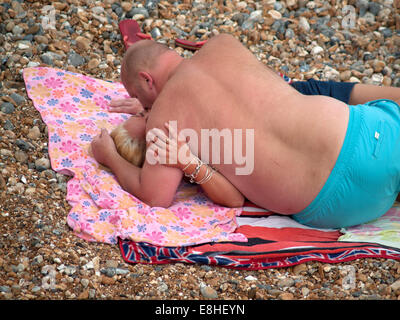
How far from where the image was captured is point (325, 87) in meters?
3.32

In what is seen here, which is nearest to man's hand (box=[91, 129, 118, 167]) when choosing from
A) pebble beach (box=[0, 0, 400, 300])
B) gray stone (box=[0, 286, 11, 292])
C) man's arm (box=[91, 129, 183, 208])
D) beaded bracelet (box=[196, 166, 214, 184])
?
man's arm (box=[91, 129, 183, 208])

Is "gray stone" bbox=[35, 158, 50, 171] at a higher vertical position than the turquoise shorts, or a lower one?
lower

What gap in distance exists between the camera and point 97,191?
281 centimetres

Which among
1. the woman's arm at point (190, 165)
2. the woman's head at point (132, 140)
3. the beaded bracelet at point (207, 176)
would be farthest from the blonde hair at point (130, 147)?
the beaded bracelet at point (207, 176)

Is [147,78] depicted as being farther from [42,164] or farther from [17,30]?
[17,30]

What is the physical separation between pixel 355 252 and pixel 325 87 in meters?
1.25

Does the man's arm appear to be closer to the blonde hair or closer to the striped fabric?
the blonde hair

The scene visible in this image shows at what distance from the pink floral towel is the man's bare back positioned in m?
0.33

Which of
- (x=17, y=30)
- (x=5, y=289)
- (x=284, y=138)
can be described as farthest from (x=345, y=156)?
(x=17, y=30)

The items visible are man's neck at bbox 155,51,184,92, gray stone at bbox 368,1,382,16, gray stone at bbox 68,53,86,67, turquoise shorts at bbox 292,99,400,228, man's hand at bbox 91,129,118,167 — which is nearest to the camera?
turquoise shorts at bbox 292,99,400,228

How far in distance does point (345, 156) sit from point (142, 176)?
104cm

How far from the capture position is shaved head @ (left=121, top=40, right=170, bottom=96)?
2.78 metres

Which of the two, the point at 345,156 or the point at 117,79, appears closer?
the point at 345,156

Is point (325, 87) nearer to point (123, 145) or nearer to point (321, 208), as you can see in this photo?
point (321, 208)
